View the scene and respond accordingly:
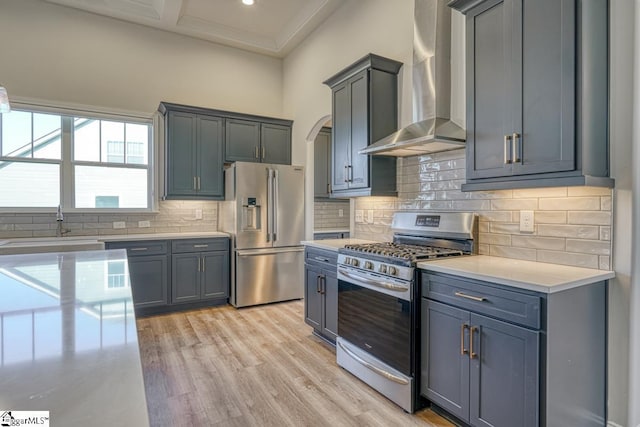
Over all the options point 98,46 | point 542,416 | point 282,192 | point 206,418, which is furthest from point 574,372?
point 98,46

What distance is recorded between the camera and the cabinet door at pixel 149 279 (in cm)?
406

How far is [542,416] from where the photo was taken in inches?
63.4

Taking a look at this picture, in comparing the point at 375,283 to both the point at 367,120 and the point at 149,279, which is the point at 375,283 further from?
the point at 149,279

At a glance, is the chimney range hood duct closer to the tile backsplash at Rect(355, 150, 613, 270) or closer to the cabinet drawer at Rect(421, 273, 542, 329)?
the tile backsplash at Rect(355, 150, 613, 270)

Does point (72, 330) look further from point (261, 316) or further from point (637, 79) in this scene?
point (261, 316)

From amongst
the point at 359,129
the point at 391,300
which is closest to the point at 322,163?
the point at 359,129

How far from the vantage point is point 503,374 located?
1.75m

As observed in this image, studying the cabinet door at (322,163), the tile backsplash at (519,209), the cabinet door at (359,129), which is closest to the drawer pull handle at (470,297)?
the tile backsplash at (519,209)

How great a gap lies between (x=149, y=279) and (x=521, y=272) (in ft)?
12.4

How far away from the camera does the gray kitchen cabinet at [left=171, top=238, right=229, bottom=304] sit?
4277 mm

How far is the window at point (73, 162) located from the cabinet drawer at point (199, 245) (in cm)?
84

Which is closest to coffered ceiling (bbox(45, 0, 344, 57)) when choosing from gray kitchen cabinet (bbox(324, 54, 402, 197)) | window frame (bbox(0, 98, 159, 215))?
window frame (bbox(0, 98, 159, 215))

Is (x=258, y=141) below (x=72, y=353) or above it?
above

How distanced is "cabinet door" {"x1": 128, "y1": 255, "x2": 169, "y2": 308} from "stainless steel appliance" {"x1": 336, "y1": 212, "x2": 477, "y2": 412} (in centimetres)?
237
